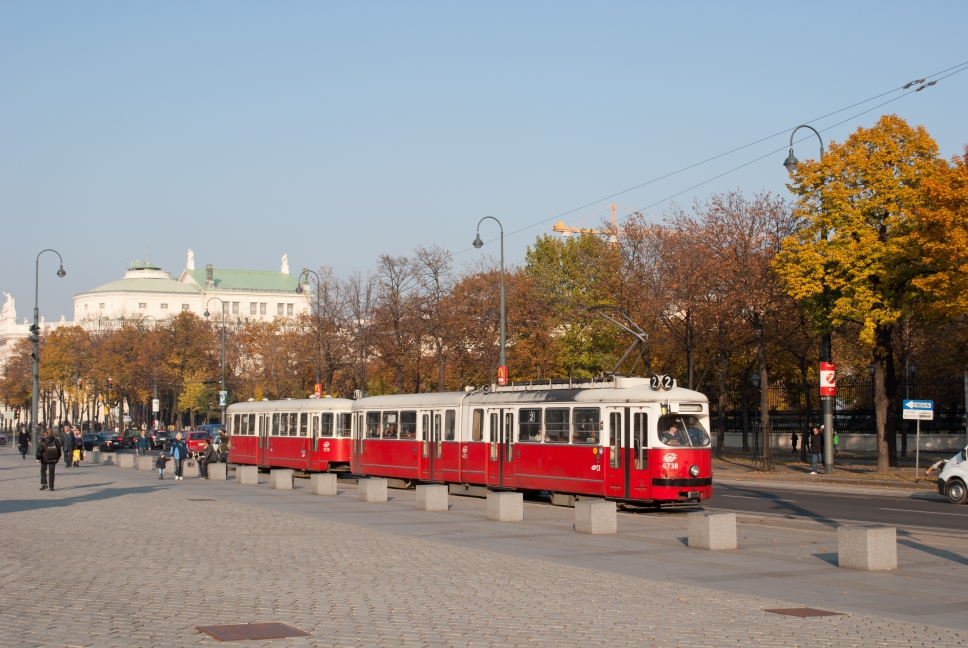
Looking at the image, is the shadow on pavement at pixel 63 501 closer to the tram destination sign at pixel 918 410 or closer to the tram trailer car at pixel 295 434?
the tram trailer car at pixel 295 434

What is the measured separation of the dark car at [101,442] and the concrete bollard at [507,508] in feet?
178

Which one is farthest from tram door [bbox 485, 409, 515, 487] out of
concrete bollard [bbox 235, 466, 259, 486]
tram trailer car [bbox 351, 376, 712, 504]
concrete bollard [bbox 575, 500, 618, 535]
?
concrete bollard [bbox 235, 466, 259, 486]

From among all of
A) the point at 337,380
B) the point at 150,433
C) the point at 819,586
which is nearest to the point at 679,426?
the point at 819,586

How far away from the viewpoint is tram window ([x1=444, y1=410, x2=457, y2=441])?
30.2 meters

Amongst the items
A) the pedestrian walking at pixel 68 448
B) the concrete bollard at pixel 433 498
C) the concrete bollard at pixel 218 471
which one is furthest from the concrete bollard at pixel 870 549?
the pedestrian walking at pixel 68 448

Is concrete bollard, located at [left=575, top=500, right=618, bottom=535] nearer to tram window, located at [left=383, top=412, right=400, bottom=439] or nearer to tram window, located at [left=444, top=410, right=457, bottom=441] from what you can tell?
tram window, located at [left=444, top=410, right=457, bottom=441]

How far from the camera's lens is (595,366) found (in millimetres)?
58156

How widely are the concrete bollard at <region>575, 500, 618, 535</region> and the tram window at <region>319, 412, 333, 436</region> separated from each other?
1993 centimetres

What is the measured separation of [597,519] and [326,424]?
20.7 m

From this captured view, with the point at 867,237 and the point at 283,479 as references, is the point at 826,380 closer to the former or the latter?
the point at 867,237

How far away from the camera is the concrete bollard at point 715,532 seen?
16.3 metres

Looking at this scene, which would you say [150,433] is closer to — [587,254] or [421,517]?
[587,254]

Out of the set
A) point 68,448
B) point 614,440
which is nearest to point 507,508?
point 614,440

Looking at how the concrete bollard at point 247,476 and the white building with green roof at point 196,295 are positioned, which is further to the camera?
the white building with green roof at point 196,295
